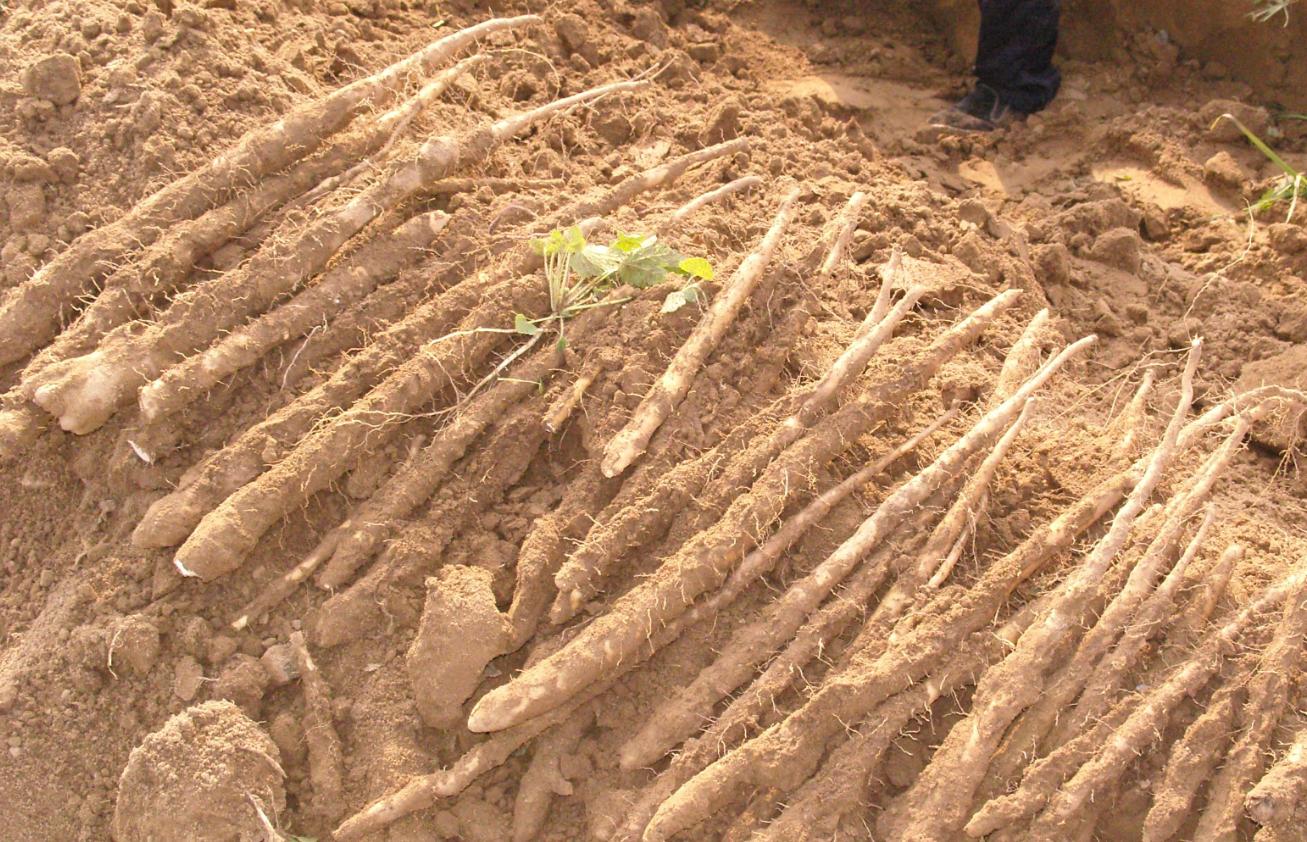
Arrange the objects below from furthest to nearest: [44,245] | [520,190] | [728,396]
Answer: [520,190], [44,245], [728,396]

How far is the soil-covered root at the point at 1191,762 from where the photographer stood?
1806mm

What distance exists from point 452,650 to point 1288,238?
3347 mm

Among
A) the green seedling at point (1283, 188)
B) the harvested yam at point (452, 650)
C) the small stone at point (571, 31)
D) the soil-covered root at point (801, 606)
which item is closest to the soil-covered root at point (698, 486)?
the harvested yam at point (452, 650)

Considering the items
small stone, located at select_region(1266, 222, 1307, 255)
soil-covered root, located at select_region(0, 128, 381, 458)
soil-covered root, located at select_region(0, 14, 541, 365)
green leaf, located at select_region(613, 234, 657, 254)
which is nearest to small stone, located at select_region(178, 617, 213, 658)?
soil-covered root, located at select_region(0, 128, 381, 458)

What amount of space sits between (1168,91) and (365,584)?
421 centimetres

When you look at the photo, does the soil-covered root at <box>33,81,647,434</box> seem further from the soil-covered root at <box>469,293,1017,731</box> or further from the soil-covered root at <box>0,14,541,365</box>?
the soil-covered root at <box>469,293,1017,731</box>

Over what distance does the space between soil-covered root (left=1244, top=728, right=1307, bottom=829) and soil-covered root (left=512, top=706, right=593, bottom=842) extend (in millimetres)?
1347

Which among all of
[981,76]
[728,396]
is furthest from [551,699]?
[981,76]

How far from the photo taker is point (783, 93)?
4.12 metres

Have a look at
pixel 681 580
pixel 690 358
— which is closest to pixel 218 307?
pixel 690 358

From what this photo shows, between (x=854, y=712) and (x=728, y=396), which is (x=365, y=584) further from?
(x=854, y=712)

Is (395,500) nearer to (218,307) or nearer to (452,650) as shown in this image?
(452,650)

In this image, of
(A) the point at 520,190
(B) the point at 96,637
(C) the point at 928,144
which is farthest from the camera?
(C) the point at 928,144

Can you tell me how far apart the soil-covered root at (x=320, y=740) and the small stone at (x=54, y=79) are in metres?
1.81
